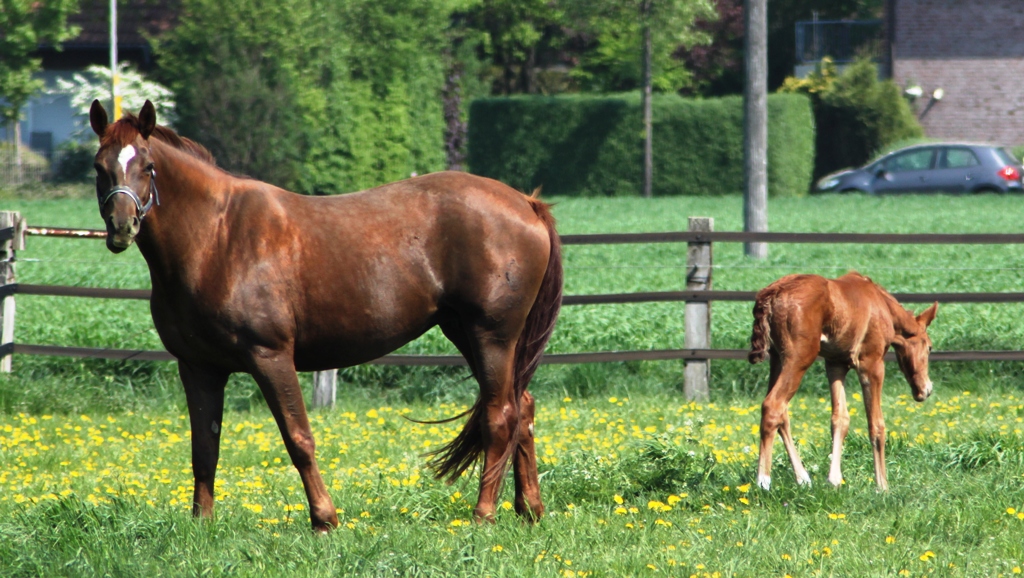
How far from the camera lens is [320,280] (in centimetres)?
511

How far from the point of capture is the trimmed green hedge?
36.2 m

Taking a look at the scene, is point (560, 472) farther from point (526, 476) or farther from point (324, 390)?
point (324, 390)

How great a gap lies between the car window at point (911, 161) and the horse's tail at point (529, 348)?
28487 millimetres

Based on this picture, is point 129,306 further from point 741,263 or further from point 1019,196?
point 1019,196

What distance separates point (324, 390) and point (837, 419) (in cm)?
471

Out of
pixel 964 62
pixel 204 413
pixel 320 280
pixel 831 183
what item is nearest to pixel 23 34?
pixel 831 183

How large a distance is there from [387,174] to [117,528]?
30.5 metres

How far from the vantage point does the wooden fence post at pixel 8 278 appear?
1012 cm

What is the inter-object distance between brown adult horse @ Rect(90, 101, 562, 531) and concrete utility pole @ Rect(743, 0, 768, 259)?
10078 mm

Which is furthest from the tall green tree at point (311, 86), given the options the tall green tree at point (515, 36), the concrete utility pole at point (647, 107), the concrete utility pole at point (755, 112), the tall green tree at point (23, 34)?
the concrete utility pole at point (755, 112)

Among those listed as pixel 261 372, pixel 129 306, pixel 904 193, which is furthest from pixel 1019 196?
pixel 261 372

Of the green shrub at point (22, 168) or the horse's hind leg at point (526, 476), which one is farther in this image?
the green shrub at point (22, 168)

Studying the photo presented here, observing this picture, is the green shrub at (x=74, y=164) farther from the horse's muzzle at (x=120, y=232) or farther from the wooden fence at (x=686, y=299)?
the horse's muzzle at (x=120, y=232)

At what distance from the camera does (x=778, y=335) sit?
6.20 metres
